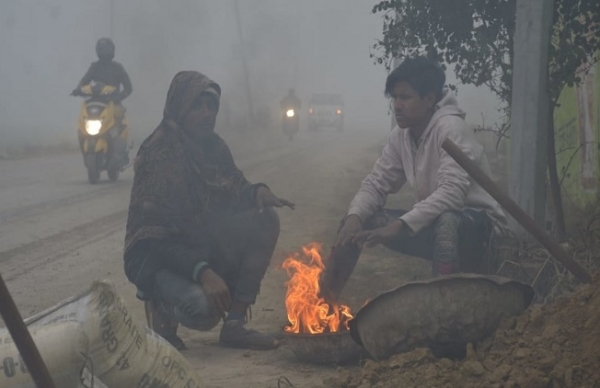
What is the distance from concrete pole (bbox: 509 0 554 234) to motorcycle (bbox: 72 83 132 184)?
8.97 m

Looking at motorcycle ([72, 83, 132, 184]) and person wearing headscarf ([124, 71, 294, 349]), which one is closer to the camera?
person wearing headscarf ([124, 71, 294, 349])

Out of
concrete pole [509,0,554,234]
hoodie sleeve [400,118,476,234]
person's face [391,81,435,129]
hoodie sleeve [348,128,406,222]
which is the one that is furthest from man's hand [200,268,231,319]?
concrete pole [509,0,554,234]

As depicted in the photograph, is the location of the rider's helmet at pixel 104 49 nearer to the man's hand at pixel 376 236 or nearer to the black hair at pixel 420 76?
the black hair at pixel 420 76

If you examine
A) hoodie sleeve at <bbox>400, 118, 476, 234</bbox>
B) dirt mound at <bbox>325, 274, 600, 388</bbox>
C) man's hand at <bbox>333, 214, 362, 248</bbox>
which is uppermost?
hoodie sleeve at <bbox>400, 118, 476, 234</bbox>

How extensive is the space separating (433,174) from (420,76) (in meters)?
0.62

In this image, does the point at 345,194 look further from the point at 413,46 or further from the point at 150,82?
the point at 150,82

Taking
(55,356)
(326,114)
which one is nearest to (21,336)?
(55,356)

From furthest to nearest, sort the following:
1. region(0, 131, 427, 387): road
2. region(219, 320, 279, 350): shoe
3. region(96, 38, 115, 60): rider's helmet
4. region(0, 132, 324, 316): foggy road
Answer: region(96, 38, 115, 60): rider's helmet
region(0, 132, 324, 316): foggy road
region(219, 320, 279, 350): shoe
region(0, 131, 427, 387): road

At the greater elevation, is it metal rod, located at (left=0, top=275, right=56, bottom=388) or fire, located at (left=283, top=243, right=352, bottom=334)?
metal rod, located at (left=0, top=275, right=56, bottom=388)

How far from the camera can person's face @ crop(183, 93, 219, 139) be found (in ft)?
17.5

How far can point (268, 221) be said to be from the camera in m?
5.55

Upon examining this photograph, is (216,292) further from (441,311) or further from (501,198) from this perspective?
(501,198)

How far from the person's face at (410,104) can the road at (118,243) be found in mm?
1637

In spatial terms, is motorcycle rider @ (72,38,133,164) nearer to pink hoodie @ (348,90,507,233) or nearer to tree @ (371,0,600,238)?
tree @ (371,0,600,238)
